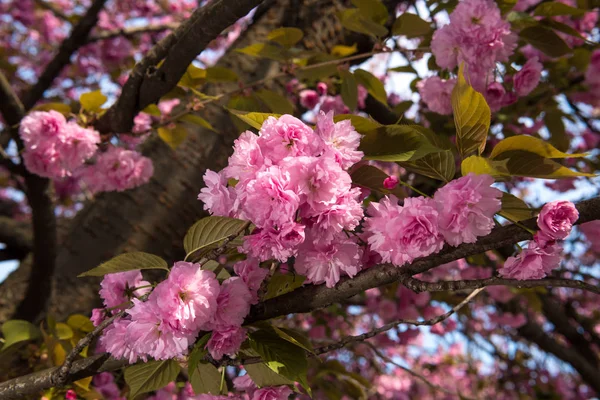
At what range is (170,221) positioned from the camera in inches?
70.6

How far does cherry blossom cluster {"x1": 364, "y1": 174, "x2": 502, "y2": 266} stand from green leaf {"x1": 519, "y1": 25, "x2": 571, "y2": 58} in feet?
2.64

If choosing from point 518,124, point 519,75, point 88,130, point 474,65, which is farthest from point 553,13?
point 88,130

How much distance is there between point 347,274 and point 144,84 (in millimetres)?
744

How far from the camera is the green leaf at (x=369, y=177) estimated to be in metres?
0.78

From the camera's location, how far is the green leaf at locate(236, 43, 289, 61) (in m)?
1.32

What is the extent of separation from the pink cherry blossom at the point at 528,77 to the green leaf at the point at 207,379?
1074 millimetres

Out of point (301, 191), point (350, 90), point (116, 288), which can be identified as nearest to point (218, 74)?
point (350, 90)

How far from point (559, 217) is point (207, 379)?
646 mm

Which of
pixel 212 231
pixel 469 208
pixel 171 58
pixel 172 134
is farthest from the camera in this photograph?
pixel 172 134

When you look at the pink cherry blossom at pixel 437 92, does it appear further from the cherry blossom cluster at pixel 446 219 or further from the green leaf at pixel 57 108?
the green leaf at pixel 57 108

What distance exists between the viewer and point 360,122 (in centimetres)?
78

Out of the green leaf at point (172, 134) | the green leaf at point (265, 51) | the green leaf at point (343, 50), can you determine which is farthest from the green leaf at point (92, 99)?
the green leaf at point (343, 50)

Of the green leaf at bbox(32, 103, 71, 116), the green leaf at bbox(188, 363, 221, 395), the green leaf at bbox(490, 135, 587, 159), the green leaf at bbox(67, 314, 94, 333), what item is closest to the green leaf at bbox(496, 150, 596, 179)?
the green leaf at bbox(490, 135, 587, 159)

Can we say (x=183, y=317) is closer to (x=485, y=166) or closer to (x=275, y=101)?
(x=485, y=166)
